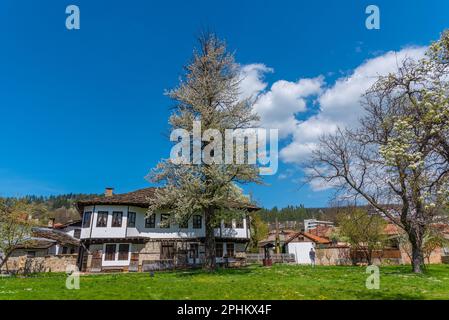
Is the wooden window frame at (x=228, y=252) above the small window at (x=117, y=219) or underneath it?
underneath

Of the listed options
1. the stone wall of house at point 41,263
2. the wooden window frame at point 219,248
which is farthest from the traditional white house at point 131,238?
the stone wall of house at point 41,263

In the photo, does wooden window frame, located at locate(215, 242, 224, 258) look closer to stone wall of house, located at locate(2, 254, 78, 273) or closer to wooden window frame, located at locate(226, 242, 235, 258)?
wooden window frame, located at locate(226, 242, 235, 258)

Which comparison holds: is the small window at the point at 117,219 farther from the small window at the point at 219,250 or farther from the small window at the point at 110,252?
the small window at the point at 219,250

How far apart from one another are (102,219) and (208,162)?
51.6 feet

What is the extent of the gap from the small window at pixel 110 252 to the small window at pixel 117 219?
1931 mm

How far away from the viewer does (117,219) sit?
1251 inches

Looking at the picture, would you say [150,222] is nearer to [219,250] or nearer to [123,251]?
[123,251]

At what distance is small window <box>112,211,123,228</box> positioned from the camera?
1243 inches

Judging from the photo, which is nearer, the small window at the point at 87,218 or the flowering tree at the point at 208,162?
the flowering tree at the point at 208,162

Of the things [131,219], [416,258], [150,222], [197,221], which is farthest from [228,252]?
[416,258]

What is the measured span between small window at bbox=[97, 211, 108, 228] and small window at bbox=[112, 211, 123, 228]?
67cm

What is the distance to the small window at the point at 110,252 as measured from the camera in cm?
3098
